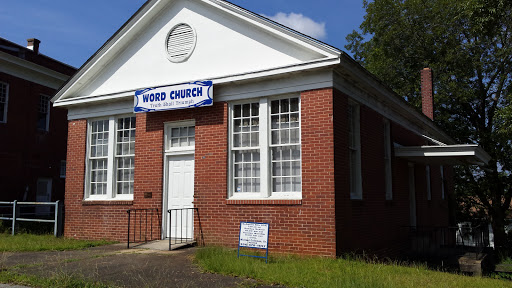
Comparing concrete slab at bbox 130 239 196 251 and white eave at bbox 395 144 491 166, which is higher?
white eave at bbox 395 144 491 166

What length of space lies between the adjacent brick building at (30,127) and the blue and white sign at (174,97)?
10.1 metres

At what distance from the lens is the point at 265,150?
10375mm

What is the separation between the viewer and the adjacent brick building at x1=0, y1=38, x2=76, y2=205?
62.4 ft

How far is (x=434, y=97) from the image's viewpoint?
77.3ft

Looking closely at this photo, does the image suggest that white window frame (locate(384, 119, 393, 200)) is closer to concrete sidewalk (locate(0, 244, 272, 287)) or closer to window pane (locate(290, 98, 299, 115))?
window pane (locate(290, 98, 299, 115))

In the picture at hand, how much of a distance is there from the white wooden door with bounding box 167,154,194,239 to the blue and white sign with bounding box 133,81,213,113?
1.36m

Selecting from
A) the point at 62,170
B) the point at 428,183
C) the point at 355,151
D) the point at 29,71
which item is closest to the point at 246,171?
the point at 355,151

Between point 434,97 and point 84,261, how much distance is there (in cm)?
2002

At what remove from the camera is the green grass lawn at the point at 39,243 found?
10.7 meters

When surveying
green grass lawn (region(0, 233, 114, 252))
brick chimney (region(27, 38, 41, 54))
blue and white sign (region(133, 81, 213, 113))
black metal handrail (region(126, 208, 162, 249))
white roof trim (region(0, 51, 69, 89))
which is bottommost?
green grass lawn (region(0, 233, 114, 252))

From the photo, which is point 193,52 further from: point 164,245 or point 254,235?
point 254,235

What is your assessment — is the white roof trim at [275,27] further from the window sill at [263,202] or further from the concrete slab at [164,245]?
the concrete slab at [164,245]

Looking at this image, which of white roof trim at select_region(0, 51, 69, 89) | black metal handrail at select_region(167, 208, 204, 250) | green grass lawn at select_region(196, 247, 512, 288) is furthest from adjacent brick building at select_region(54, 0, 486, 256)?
white roof trim at select_region(0, 51, 69, 89)

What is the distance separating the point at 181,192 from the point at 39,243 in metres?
3.79
